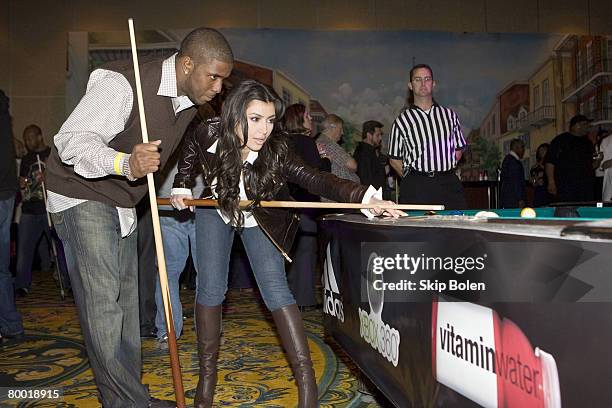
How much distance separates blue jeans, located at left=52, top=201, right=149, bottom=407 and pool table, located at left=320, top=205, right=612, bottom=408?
101 cm

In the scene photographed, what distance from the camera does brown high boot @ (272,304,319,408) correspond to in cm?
289

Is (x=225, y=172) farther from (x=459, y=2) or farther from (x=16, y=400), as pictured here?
(x=459, y=2)

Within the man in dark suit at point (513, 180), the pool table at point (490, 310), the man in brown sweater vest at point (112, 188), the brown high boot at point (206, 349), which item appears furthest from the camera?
the man in dark suit at point (513, 180)

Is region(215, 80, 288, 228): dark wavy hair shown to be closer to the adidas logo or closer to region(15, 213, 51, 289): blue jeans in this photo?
the adidas logo

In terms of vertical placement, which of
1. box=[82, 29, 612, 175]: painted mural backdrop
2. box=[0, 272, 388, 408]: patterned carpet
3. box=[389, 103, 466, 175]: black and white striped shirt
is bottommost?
box=[0, 272, 388, 408]: patterned carpet

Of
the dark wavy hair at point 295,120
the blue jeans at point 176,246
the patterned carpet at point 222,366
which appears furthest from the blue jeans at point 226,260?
the dark wavy hair at point 295,120

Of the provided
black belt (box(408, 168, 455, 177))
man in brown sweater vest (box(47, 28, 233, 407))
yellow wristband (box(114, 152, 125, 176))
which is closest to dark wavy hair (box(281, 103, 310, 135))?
black belt (box(408, 168, 455, 177))

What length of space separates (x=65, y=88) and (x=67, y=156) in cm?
1024

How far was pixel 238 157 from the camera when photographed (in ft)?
9.75

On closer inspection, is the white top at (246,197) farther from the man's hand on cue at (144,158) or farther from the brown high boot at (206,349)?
the man's hand on cue at (144,158)

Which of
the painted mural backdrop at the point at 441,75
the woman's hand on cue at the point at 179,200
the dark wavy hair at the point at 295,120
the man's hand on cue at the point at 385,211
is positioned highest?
the painted mural backdrop at the point at 441,75

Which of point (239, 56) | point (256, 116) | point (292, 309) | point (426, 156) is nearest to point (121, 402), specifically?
point (292, 309)

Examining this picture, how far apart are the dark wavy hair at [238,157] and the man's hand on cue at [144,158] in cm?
53

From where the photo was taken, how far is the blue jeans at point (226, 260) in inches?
117
